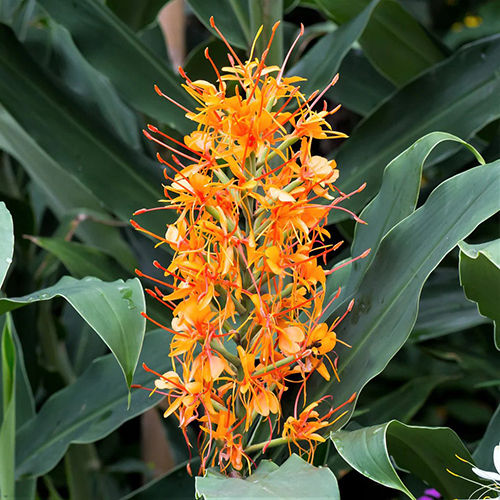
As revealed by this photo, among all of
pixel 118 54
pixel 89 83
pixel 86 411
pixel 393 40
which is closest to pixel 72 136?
pixel 118 54

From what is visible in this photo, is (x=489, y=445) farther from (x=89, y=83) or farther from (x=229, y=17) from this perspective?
(x=89, y=83)

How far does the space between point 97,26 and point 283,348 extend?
0.57 metres

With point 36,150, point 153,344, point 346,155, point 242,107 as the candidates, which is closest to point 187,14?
point 36,150

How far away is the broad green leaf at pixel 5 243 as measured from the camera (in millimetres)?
428

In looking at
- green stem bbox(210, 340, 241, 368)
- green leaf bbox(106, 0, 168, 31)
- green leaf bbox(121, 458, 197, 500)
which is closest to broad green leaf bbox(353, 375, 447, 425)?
green leaf bbox(121, 458, 197, 500)

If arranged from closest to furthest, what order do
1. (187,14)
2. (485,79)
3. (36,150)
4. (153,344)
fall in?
(153,344) → (485,79) → (36,150) → (187,14)

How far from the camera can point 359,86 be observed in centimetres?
102

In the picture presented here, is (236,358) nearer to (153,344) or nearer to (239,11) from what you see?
(153,344)

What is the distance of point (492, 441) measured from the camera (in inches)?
22.7

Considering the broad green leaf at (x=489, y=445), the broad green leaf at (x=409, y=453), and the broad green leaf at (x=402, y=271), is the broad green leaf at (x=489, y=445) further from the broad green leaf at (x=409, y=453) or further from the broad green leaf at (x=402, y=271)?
the broad green leaf at (x=402, y=271)

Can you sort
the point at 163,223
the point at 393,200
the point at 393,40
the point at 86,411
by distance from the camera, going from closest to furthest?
the point at 393,200 → the point at 86,411 → the point at 163,223 → the point at 393,40

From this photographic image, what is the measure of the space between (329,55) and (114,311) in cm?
48

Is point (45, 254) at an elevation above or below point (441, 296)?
below

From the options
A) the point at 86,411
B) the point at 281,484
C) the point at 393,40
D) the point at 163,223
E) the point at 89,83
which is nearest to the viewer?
the point at 281,484
